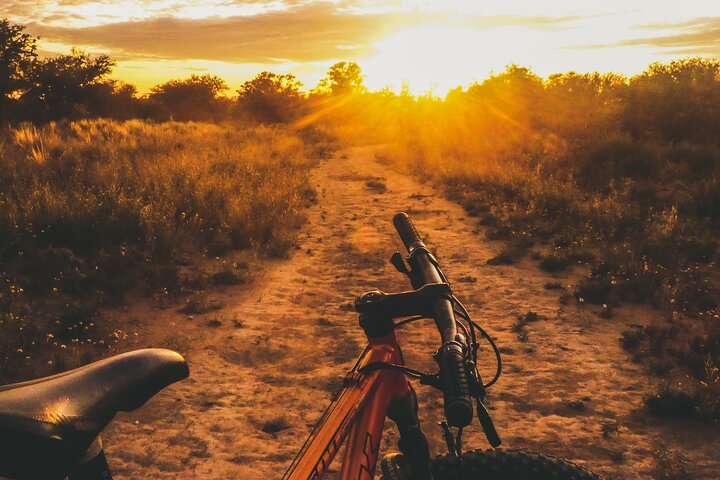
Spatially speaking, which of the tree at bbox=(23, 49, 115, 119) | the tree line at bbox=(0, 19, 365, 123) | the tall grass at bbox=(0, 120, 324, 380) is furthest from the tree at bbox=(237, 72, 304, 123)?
the tall grass at bbox=(0, 120, 324, 380)

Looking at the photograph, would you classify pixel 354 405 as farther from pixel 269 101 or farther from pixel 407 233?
pixel 269 101

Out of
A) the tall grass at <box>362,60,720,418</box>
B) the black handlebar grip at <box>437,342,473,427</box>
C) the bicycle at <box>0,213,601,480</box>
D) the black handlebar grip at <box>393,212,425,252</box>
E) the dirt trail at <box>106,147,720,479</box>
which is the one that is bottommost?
the dirt trail at <box>106,147,720,479</box>

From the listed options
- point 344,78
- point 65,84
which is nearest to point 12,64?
point 65,84

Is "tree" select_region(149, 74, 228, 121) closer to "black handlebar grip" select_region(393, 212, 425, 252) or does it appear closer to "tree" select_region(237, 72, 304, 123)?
"tree" select_region(237, 72, 304, 123)

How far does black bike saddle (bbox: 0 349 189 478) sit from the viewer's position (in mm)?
1133

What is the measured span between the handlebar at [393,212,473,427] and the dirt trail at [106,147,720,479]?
94.0 inches

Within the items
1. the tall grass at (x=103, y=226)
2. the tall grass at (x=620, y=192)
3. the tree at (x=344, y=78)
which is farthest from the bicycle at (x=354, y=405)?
the tree at (x=344, y=78)

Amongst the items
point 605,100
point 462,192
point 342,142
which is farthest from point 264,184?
point 342,142

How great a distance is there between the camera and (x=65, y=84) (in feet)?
96.4

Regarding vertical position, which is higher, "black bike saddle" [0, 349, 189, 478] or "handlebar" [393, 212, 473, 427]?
"handlebar" [393, 212, 473, 427]

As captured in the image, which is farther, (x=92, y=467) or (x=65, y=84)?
(x=65, y=84)

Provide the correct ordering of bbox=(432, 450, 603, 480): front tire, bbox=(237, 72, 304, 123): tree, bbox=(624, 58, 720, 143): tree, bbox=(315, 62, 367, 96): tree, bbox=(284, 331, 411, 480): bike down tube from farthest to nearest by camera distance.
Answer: bbox=(315, 62, 367, 96): tree < bbox=(237, 72, 304, 123): tree < bbox=(624, 58, 720, 143): tree < bbox=(432, 450, 603, 480): front tire < bbox=(284, 331, 411, 480): bike down tube

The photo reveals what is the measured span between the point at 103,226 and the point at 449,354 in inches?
278

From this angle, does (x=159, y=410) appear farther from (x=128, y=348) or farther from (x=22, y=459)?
(x=22, y=459)
